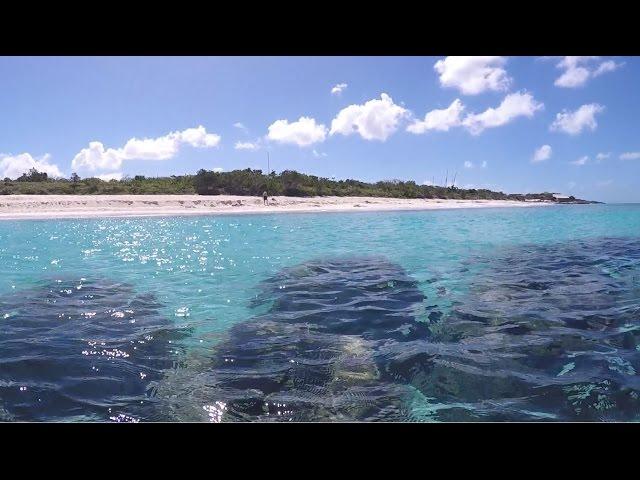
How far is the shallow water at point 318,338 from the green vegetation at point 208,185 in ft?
86.4

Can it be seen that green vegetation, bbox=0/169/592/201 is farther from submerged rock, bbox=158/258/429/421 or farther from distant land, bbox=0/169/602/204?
submerged rock, bbox=158/258/429/421

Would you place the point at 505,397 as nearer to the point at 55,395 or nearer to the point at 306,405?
the point at 306,405

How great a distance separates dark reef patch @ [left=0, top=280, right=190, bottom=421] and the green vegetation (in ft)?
106

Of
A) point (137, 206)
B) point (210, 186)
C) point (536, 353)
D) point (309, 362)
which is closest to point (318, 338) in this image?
point (309, 362)

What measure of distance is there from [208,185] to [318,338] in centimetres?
3953

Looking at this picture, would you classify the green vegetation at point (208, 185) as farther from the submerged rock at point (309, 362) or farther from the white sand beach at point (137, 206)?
the submerged rock at point (309, 362)

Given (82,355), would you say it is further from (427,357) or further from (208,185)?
(208,185)

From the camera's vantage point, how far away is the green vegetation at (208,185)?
3706 cm

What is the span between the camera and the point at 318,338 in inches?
245

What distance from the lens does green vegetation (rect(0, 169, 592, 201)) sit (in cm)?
3706
